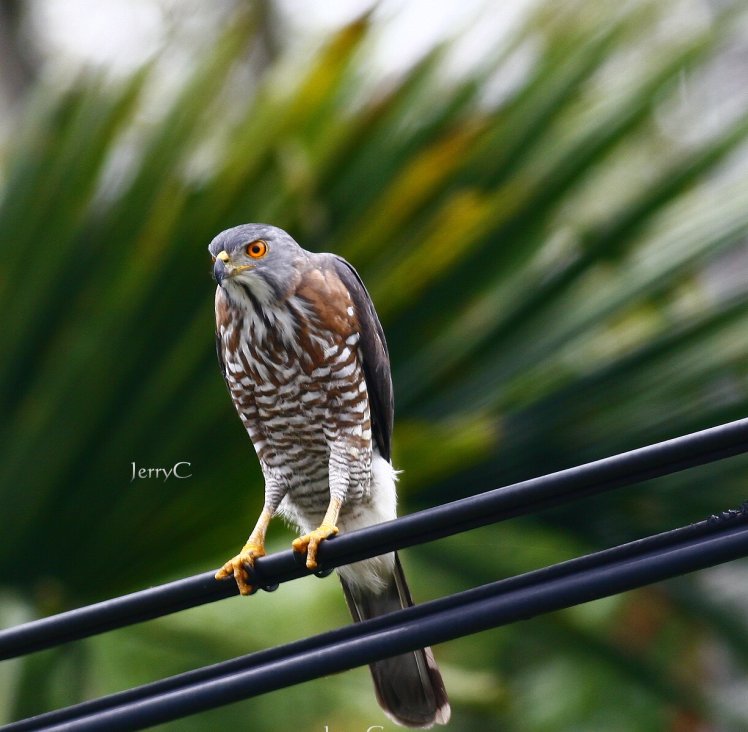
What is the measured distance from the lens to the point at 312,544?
2230 millimetres

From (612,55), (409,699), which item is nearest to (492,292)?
(612,55)

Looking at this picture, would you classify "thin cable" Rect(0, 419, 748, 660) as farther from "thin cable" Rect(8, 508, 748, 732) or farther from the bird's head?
the bird's head

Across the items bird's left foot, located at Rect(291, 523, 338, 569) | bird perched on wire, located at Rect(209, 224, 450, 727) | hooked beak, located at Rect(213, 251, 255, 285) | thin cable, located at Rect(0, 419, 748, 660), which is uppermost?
hooked beak, located at Rect(213, 251, 255, 285)

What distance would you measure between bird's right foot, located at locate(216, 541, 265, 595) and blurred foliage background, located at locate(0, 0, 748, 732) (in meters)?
0.26

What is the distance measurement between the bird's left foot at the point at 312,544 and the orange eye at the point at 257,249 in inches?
27.5

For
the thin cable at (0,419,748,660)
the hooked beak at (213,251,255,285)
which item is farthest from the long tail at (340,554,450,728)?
the hooked beak at (213,251,255,285)

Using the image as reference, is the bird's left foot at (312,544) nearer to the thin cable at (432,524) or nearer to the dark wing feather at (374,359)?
the thin cable at (432,524)

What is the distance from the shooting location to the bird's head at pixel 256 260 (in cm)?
270

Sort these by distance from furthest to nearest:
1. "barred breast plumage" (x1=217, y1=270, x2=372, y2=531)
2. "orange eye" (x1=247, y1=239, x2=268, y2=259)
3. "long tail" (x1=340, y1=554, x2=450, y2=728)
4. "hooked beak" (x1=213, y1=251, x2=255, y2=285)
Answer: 1. "long tail" (x1=340, y1=554, x2=450, y2=728)
2. "barred breast plumage" (x1=217, y1=270, x2=372, y2=531)
3. "orange eye" (x1=247, y1=239, x2=268, y2=259)
4. "hooked beak" (x1=213, y1=251, x2=255, y2=285)

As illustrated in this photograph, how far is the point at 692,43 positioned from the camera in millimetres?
3451

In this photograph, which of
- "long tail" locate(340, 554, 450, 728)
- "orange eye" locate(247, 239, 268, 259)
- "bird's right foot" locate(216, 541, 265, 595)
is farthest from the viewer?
"long tail" locate(340, 554, 450, 728)

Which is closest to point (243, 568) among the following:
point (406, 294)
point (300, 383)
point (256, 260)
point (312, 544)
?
point (312, 544)

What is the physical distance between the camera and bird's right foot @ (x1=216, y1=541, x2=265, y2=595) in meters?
2.13

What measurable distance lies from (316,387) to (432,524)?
Answer: 47.4 inches
